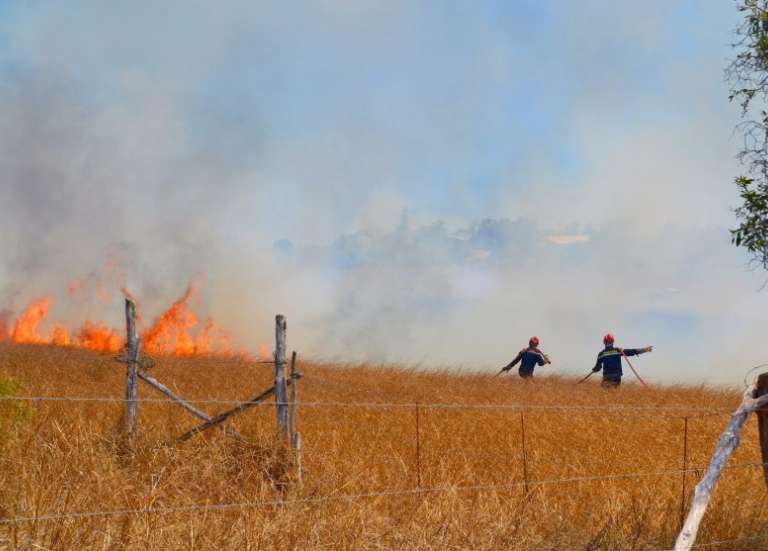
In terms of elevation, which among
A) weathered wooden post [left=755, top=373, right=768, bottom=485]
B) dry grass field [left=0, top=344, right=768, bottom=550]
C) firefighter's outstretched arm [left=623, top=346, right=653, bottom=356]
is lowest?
dry grass field [left=0, top=344, right=768, bottom=550]

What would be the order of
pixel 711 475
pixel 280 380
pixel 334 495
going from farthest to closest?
pixel 280 380, pixel 334 495, pixel 711 475

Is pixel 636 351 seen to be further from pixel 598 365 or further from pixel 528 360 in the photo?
pixel 528 360

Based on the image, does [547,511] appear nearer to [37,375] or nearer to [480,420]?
[480,420]

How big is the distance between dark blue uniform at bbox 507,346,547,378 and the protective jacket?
1.60m

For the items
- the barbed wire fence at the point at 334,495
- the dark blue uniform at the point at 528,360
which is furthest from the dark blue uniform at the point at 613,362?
the barbed wire fence at the point at 334,495

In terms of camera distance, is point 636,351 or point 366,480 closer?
point 366,480

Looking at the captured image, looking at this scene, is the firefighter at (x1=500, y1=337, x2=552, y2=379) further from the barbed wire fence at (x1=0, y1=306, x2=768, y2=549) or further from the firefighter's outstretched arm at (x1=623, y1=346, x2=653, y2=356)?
the barbed wire fence at (x1=0, y1=306, x2=768, y2=549)

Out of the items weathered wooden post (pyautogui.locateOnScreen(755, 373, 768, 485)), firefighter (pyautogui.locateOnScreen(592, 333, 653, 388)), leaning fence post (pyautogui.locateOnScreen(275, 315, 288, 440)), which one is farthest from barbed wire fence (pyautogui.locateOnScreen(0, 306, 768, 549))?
firefighter (pyautogui.locateOnScreen(592, 333, 653, 388))

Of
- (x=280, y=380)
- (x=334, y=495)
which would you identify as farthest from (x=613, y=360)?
(x=334, y=495)

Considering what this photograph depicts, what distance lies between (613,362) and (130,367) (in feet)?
51.4

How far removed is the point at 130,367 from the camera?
10.6 metres

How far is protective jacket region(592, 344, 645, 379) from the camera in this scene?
75.3 ft

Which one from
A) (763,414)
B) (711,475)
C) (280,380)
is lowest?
(711,475)

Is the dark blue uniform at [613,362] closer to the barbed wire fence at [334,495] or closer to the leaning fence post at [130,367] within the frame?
the barbed wire fence at [334,495]
